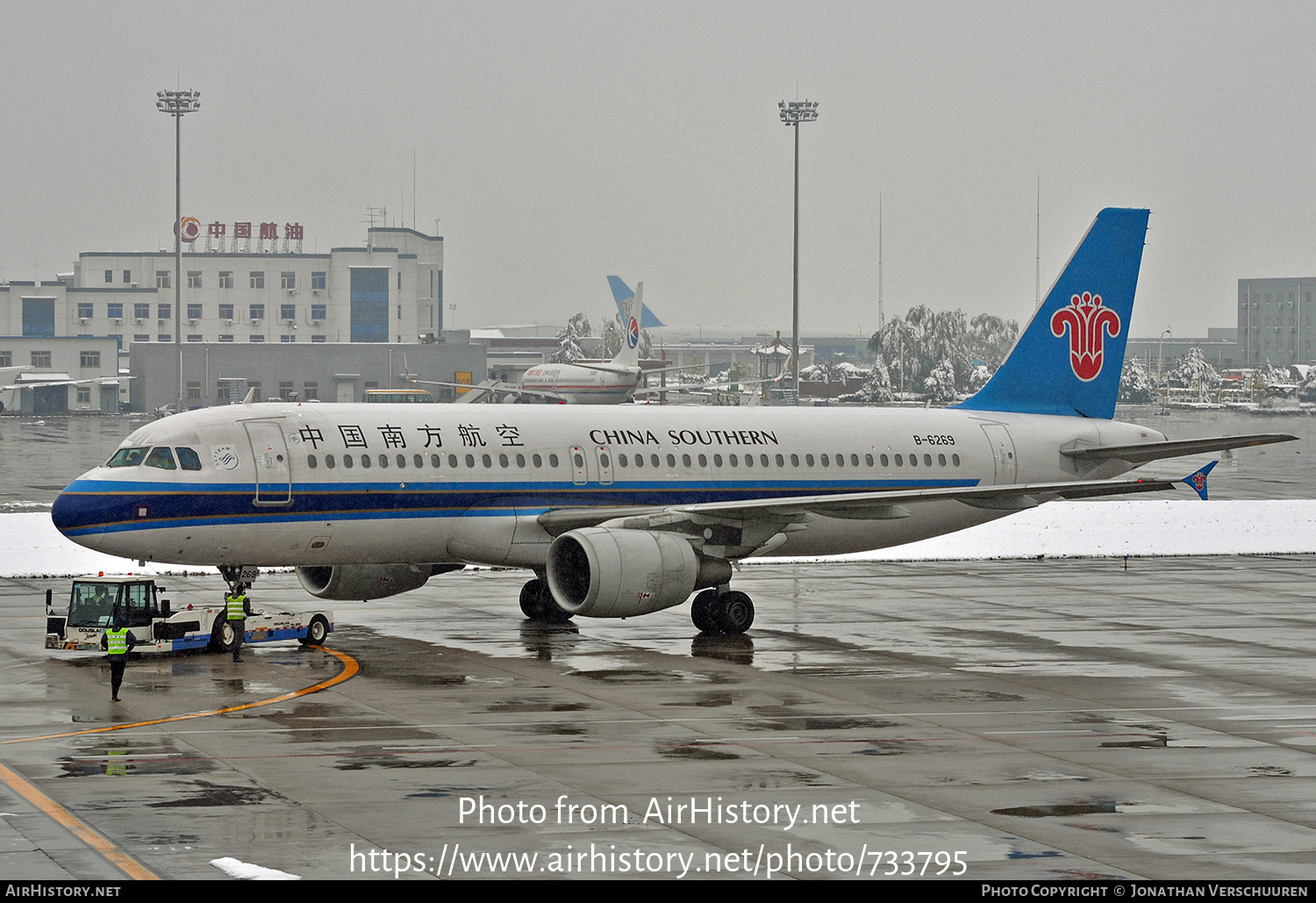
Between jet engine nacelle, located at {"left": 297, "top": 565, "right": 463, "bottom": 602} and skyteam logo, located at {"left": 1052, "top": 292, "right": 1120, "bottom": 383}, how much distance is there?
16371 mm

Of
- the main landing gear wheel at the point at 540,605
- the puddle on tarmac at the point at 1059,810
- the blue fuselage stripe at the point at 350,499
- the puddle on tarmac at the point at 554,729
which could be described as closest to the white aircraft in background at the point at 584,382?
the main landing gear wheel at the point at 540,605

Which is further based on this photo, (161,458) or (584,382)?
(584,382)

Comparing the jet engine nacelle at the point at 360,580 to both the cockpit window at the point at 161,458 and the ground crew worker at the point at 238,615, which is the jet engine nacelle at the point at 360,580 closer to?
the ground crew worker at the point at 238,615

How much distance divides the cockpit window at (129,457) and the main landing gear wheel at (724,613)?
35.5 feet

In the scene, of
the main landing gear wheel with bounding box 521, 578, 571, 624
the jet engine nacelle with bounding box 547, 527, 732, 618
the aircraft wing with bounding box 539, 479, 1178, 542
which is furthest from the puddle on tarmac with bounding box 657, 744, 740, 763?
the main landing gear wheel with bounding box 521, 578, 571, 624

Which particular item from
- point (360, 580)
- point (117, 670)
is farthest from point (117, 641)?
point (360, 580)

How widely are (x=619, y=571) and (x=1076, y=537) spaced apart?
30.3 meters

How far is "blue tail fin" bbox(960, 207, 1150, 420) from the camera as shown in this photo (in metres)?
40.3

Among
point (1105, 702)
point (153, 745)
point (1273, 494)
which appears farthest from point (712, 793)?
point (1273, 494)

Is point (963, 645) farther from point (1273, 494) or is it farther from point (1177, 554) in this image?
point (1273, 494)

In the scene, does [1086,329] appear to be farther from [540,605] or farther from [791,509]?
[540,605]

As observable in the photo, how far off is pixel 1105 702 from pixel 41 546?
34529 mm

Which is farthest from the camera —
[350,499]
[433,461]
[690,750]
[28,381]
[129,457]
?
[28,381]

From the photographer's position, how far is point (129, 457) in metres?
30.1
